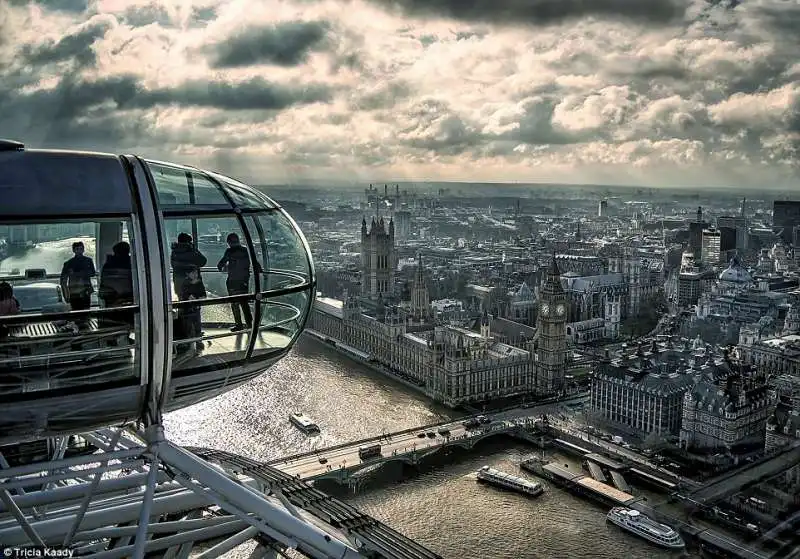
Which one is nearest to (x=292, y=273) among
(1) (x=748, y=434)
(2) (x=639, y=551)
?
(2) (x=639, y=551)

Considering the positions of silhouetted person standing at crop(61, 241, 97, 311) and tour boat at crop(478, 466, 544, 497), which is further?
tour boat at crop(478, 466, 544, 497)

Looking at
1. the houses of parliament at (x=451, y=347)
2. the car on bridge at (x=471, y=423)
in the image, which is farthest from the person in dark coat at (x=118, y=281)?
the houses of parliament at (x=451, y=347)

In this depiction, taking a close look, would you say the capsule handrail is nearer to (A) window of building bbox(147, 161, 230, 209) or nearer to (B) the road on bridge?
(A) window of building bbox(147, 161, 230, 209)

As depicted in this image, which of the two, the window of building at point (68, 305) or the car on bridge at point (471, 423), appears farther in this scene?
the car on bridge at point (471, 423)

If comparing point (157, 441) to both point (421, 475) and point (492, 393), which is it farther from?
point (492, 393)

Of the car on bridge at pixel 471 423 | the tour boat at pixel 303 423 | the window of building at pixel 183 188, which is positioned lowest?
the car on bridge at pixel 471 423

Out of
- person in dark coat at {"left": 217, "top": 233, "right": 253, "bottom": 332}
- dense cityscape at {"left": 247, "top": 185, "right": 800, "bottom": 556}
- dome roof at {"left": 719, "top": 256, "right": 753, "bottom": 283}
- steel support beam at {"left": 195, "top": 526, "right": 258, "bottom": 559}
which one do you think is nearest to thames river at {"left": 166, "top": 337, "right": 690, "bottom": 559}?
dense cityscape at {"left": 247, "top": 185, "right": 800, "bottom": 556}

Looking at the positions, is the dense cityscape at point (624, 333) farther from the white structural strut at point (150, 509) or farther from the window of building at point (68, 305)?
the window of building at point (68, 305)

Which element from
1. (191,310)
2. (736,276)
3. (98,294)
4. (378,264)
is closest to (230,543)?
(191,310)
